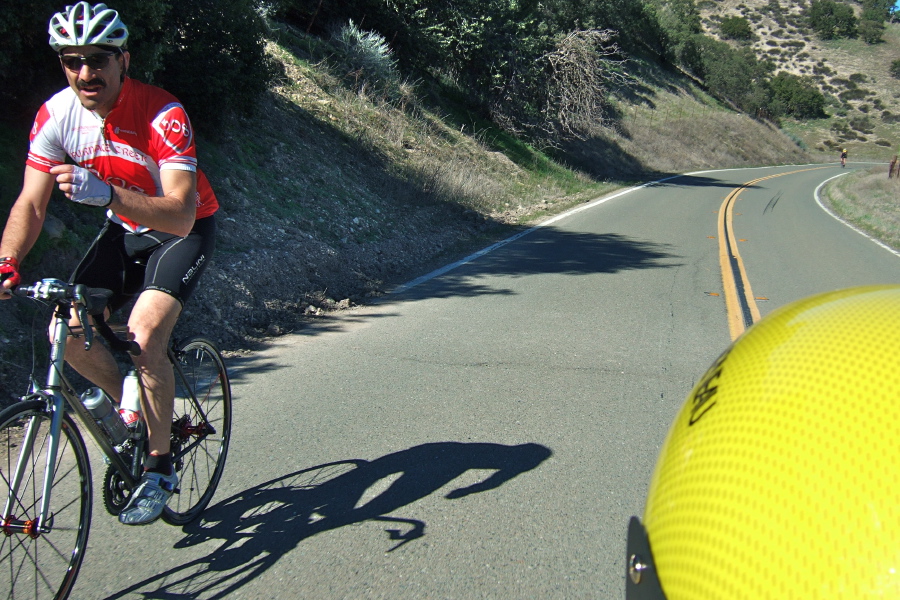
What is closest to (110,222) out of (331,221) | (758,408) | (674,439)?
(674,439)

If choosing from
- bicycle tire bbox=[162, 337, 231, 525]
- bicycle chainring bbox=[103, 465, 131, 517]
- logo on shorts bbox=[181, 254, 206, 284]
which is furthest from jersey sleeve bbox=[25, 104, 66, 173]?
bicycle chainring bbox=[103, 465, 131, 517]

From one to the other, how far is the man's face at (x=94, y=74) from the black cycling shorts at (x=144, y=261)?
0.59 m

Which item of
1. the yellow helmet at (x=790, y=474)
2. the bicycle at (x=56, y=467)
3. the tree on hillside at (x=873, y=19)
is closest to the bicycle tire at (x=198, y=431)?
the bicycle at (x=56, y=467)

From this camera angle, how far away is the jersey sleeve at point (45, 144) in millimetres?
3029

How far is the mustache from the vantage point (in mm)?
2920

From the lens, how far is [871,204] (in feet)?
82.6

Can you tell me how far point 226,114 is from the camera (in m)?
11.6

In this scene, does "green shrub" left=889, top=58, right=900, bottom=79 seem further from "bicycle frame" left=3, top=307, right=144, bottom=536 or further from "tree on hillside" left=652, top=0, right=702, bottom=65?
"bicycle frame" left=3, top=307, right=144, bottom=536

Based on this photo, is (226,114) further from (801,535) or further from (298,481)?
(801,535)

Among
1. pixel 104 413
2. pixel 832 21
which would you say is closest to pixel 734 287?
pixel 104 413

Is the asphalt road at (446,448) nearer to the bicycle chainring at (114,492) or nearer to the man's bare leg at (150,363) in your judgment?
the bicycle chainring at (114,492)

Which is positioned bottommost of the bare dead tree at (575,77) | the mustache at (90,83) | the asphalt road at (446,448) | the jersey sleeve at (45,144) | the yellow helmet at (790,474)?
the asphalt road at (446,448)

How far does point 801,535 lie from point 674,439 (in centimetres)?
53

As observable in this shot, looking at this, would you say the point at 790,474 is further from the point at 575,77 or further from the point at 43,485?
the point at 575,77
